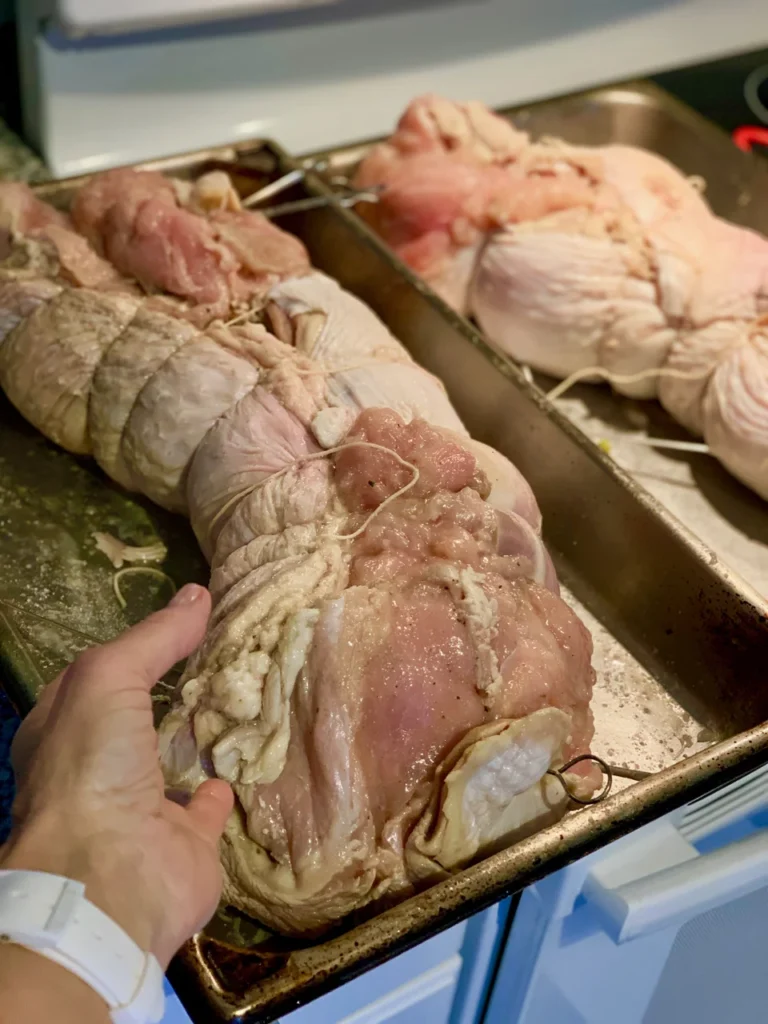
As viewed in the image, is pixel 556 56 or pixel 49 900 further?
pixel 556 56

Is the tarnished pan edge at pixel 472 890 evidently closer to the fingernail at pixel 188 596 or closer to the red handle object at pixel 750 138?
the fingernail at pixel 188 596

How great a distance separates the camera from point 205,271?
133 cm

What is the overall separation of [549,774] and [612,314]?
800 millimetres

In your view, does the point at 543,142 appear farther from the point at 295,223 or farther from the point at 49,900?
the point at 49,900

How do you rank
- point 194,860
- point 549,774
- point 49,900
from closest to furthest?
point 49,900 < point 194,860 < point 549,774

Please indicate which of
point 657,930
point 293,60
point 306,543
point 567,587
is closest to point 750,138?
point 293,60

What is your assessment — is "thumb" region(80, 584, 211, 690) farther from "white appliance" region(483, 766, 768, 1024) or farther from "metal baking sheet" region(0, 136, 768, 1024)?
"white appliance" region(483, 766, 768, 1024)

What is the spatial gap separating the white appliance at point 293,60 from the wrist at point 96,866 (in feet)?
3.93

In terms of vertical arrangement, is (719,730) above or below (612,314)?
below

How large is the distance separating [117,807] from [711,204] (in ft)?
5.45

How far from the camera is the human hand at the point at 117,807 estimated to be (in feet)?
2.16

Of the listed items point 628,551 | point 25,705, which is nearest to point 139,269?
point 25,705

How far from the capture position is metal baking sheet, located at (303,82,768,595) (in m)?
1.41

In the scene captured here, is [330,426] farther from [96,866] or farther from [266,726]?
[96,866]
